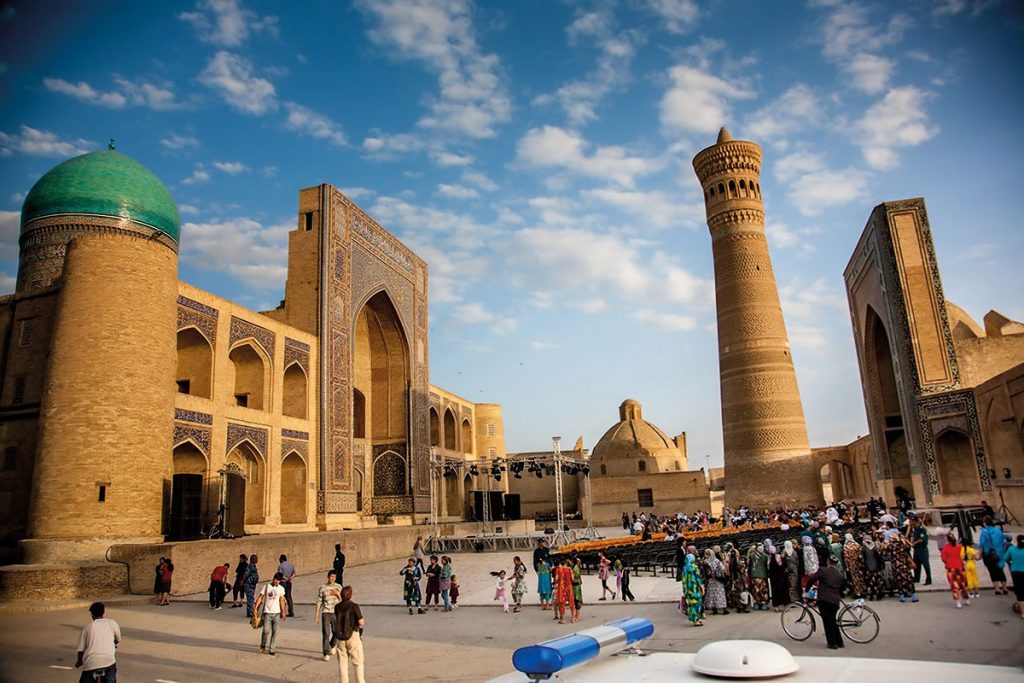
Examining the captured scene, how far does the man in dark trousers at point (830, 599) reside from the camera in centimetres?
579

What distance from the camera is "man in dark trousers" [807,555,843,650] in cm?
579

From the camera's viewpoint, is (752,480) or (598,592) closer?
(598,592)

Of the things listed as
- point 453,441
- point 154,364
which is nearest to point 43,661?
point 154,364

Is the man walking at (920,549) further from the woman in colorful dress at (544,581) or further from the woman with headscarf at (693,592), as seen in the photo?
the woman in colorful dress at (544,581)

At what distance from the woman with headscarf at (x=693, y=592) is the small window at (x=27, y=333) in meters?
13.4

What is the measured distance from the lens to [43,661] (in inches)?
265

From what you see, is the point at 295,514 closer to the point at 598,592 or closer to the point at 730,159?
the point at 598,592

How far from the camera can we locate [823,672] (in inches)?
122

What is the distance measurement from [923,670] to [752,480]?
2505cm

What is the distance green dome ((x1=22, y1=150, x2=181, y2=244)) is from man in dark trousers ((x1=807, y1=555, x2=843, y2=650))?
14.7 meters

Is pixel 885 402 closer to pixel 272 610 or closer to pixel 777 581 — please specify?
pixel 777 581

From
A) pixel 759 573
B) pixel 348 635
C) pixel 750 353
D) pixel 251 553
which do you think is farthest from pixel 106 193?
pixel 750 353

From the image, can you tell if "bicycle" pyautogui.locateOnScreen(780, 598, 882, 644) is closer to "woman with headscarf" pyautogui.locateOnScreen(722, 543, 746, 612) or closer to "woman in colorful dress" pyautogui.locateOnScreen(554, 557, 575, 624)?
"woman with headscarf" pyautogui.locateOnScreen(722, 543, 746, 612)

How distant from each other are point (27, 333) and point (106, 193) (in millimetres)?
3332
